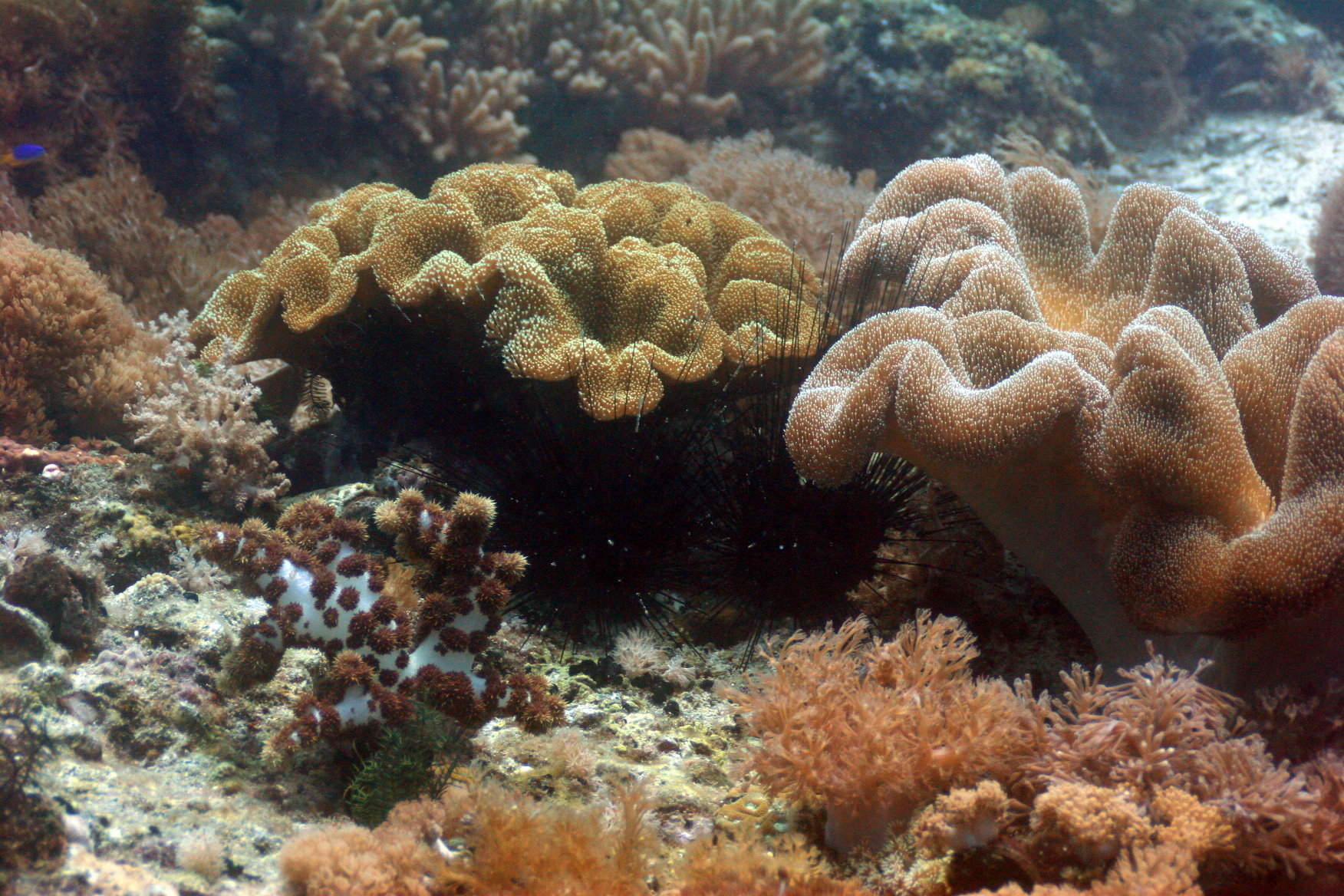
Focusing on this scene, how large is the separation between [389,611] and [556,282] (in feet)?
4.24

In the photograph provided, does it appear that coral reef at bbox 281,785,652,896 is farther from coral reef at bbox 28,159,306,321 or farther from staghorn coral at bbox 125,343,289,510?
coral reef at bbox 28,159,306,321

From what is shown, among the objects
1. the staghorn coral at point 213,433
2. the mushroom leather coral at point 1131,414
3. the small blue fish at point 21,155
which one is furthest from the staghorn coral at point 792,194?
the small blue fish at point 21,155

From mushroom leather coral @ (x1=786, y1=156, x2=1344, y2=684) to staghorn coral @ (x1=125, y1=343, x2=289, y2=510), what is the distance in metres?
2.17

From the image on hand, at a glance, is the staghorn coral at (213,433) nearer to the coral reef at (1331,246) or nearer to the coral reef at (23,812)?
the coral reef at (23,812)

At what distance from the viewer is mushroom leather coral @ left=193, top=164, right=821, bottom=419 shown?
2.55 m

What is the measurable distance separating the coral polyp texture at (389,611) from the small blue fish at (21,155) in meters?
3.38

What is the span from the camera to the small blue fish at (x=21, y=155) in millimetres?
4055

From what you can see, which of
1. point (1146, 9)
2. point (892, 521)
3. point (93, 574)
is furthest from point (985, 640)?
point (1146, 9)

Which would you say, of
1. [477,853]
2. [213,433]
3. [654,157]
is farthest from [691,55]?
[477,853]

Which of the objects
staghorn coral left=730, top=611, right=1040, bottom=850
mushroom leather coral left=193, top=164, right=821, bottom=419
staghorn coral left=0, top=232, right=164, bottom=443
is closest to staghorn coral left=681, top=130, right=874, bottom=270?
mushroom leather coral left=193, top=164, right=821, bottom=419

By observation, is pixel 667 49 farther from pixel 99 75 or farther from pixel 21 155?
pixel 21 155

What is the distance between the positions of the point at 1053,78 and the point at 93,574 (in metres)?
7.05

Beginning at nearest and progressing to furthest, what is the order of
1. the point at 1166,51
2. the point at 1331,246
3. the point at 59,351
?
the point at 59,351, the point at 1331,246, the point at 1166,51

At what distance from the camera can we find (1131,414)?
5.79ft
